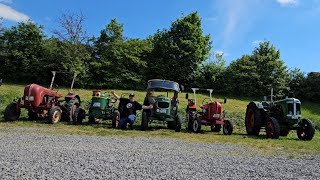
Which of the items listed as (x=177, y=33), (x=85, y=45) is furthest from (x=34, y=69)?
(x=177, y=33)

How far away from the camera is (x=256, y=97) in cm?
3378

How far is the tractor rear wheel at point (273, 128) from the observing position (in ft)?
42.3

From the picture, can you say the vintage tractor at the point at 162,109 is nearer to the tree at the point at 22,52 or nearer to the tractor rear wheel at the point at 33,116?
the tractor rear wheel at the point at 33,116

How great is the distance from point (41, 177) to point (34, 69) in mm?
27854

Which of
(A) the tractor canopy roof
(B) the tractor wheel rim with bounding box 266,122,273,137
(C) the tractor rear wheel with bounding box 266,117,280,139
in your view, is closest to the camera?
(C) the tractor rear wheel with bounding box 266,117,280,139

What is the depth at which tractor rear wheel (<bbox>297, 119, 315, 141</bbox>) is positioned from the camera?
13.3m

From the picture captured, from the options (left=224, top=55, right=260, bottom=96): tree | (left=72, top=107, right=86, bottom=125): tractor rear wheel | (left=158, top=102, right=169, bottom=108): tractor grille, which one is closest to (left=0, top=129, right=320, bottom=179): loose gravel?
(left=158, top=102, right=169, bottom=108): tractor grille

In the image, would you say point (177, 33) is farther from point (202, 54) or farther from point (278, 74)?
point (278, 74)

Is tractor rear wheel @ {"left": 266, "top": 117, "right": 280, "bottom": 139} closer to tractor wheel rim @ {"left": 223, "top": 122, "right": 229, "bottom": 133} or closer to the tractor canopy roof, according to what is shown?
tractor wheel rim @ {"left": 223, "top": 122, "right": 229, "bottom": 133}

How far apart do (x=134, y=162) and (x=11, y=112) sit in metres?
9.96

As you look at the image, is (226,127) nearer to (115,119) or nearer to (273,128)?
(273,128)

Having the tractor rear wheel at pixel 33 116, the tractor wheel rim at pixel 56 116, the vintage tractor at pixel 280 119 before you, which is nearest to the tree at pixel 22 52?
the tractor rear wheel at pixel 33 116

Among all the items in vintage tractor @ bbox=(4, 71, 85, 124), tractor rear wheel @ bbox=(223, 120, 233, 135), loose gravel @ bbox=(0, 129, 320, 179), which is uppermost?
vintage tractor @ bbox=(4, 71, 85, 124)

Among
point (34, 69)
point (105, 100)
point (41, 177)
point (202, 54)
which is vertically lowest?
point (41, 177)
